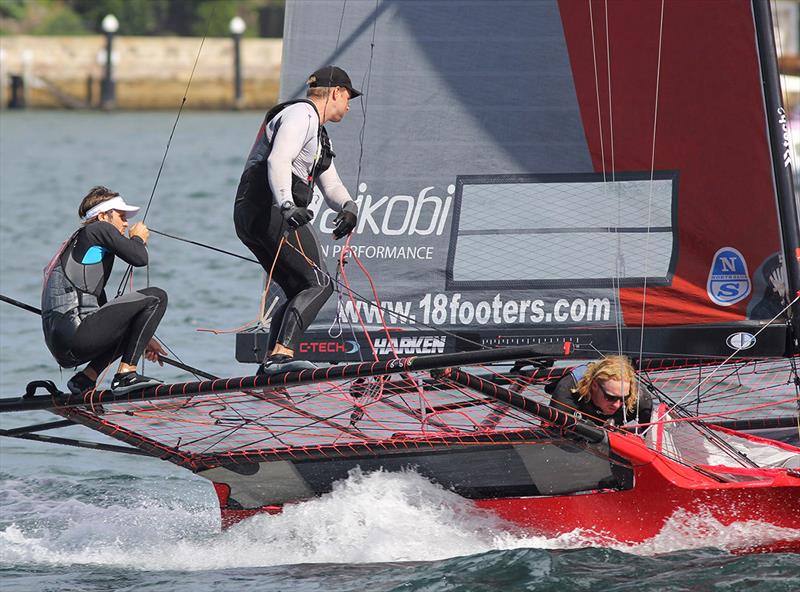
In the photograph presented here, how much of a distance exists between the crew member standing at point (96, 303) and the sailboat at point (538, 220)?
38 cm

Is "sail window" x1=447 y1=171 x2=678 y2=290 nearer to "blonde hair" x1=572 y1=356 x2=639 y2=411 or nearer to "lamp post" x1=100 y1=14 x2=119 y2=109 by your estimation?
"blonde hair" x1=572 y1=356 x2=639 y2=411

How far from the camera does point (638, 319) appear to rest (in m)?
6.46

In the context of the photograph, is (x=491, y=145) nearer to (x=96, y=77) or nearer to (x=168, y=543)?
(x=168, y=543)

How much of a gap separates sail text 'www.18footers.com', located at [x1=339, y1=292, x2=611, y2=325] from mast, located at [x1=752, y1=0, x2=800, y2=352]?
2.66 ft

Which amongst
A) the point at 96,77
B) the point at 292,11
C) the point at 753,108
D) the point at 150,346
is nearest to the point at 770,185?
the point at 753,108

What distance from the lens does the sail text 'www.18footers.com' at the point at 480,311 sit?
21.3 ft

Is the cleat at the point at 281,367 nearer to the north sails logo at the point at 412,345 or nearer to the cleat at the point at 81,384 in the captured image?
the cleat at the point at 81,384

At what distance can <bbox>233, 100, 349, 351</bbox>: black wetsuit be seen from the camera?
18.3 ft

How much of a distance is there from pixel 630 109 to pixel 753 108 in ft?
1.78

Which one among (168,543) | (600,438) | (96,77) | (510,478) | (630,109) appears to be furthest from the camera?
(96,77)

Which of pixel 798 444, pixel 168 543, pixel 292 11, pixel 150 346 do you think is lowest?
pixel 168 543

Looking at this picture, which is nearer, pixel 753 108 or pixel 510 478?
pixel 510 478

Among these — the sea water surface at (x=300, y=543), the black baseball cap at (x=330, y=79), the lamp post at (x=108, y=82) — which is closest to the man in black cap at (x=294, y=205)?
the black baseball cap at (x=330, y=79)

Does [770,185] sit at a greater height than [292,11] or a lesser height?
lesser
